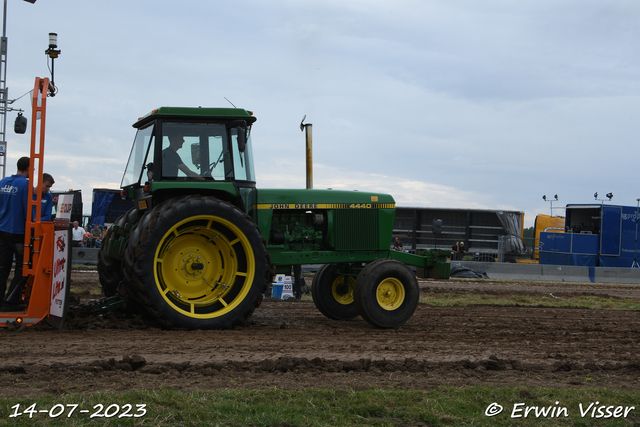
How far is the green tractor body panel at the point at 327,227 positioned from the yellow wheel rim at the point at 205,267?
638 millimetres

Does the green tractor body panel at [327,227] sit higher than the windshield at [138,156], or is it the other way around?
the windshield at [138,156]

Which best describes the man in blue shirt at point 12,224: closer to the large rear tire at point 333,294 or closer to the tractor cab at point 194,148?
the tractor cab at point 194,148

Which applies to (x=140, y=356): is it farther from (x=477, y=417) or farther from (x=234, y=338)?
(x=477, y=417)

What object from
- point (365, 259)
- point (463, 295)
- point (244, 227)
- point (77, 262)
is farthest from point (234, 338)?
point (77, 262)

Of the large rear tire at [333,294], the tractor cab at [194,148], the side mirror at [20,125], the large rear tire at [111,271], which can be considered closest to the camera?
the side mirror at [20,125]

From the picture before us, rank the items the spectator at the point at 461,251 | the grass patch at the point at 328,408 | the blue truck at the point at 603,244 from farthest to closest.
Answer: the spectator at the point at 461,251, the blue truck at the point at 603,244, the grass patch at the point at 328,408

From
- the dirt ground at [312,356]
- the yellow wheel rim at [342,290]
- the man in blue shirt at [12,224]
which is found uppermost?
the man in blue shirt at [12,224]

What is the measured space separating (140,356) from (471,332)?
388 centimetres

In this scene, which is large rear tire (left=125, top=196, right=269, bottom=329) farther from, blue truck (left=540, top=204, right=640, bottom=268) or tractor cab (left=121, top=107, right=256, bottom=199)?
blue truck (left=540, top=204, right=640, bottom=268)

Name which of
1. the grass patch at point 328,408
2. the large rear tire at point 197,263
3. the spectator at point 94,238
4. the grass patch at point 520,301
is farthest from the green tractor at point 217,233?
the spectator at point 94,238

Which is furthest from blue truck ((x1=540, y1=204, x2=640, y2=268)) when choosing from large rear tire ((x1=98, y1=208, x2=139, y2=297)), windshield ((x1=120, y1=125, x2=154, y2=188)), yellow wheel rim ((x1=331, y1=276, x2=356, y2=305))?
windshield ((x1=120, y1=125, x2=154, y2=188))

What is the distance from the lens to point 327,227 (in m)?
7.55

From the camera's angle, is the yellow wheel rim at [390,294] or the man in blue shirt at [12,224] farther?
the yellow wheel rim at [390,294]

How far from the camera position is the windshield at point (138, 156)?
22.3 ft
